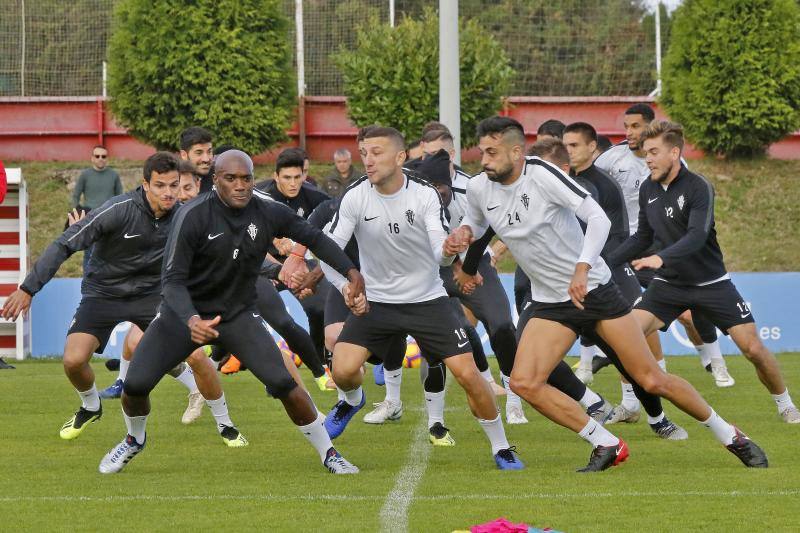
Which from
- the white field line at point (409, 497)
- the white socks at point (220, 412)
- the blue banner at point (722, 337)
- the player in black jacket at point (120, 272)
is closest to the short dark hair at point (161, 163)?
the player in black jacket at point (120, 272)

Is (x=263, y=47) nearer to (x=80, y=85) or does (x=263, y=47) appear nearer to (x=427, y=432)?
(x=80, y=85)

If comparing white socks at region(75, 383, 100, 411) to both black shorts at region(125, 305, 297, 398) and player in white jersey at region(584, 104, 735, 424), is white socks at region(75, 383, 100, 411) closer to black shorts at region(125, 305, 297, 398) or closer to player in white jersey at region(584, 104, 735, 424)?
black shorts at region(125, 305, 297, 398)

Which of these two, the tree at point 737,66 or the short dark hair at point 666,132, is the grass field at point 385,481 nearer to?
the short dark hair at point 666,132

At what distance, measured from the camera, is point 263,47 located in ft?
85.9

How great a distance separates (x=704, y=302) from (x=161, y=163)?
4512 millimetres

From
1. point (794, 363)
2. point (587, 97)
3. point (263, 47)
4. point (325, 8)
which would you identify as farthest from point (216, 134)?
point (794, 363)

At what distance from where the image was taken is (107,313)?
36.2ft

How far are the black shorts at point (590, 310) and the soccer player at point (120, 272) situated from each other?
3.23 meters

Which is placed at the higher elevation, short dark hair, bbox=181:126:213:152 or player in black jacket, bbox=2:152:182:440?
short dark hair, bbox=181:126:213:152

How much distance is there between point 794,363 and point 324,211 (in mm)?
7643

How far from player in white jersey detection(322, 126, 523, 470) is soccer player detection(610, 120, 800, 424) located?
2038mm

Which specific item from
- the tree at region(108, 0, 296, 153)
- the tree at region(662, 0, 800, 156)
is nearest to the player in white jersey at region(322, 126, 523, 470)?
the tree at region(108, 0, 296, 153)

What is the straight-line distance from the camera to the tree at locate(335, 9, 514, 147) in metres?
25.6

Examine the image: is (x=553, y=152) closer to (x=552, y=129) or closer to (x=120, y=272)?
(x=552, y=129)
